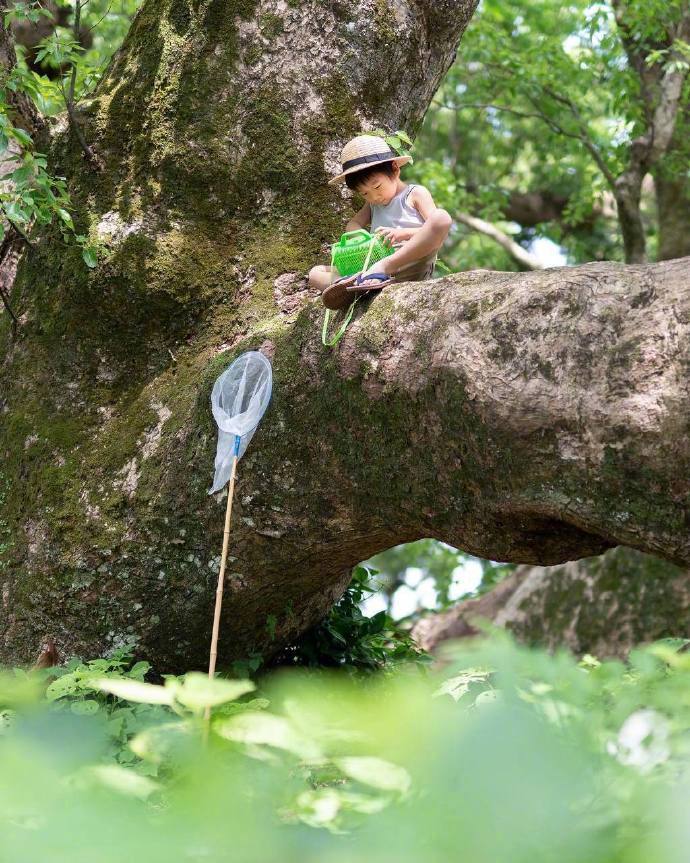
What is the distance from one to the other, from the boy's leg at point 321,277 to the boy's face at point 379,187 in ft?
1.29

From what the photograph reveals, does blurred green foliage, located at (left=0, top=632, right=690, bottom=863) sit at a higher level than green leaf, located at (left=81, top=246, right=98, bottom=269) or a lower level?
lower

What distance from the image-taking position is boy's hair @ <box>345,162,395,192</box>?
13.6ft

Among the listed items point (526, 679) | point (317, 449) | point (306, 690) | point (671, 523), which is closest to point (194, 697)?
point (306, 690)

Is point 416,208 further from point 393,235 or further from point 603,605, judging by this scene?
point 603,605

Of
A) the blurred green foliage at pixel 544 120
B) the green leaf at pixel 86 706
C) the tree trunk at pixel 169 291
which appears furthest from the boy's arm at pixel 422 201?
the blurred green foliage at pixel 544 120

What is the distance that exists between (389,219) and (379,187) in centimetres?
15

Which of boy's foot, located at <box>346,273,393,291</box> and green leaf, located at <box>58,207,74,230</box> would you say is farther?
green leaf, located at <box>58,207,74,230</box>

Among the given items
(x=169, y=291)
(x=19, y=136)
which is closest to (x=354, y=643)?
(x=169, y=291)

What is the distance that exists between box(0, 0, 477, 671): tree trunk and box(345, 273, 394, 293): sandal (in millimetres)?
567

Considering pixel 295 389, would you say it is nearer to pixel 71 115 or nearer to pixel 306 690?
pixel 71 115

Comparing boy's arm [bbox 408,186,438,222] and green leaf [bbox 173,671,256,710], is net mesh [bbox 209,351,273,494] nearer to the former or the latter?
boy's arm [bbox 408,186,438,222]

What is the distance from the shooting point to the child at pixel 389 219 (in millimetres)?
3836

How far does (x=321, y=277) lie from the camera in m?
4.13

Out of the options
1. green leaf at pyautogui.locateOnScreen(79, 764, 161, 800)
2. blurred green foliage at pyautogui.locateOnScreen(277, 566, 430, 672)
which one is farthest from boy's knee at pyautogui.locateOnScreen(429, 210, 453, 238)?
green leaf at pyautogui.locateOnScreen(79, 764, 161, 800)
